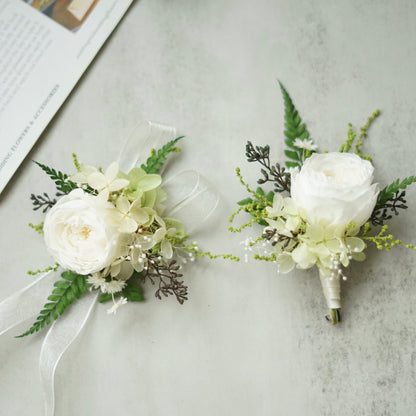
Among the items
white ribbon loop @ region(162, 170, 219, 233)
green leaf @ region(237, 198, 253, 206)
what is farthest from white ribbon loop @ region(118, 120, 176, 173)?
green leaf @ region(237, 198, 253, 206)

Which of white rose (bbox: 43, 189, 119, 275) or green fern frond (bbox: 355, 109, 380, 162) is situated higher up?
green fern frond (bbox: 355, 109, 380, 162)

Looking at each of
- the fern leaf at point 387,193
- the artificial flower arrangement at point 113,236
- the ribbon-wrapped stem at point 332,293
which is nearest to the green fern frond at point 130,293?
the artificial flower arrangement at point 113,236

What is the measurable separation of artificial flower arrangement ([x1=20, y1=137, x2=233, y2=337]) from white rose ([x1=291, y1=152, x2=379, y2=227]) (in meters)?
0.25

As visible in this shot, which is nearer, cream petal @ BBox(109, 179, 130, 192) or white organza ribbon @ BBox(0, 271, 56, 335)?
cream petal @ BBox(109, 179, 130, 192)

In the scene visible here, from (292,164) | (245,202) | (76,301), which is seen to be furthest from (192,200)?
(76,301)

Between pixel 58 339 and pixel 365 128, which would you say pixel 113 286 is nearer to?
pixel 58 339

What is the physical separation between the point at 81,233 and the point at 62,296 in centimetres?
19

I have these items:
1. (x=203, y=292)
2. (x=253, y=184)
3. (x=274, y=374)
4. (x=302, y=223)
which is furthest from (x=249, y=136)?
(x=274, y=374)

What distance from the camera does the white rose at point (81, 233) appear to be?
81 cm

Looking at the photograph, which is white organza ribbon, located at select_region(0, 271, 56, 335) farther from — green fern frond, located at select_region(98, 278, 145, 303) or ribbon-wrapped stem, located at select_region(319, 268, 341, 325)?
ribbon-wrapped stem, located at select_region(319, 268, 341, 325)

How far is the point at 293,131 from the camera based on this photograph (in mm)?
956

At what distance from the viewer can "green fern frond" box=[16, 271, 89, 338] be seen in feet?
3.02

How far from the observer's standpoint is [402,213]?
91 centimetres

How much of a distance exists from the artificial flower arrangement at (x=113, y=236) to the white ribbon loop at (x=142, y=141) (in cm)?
3
